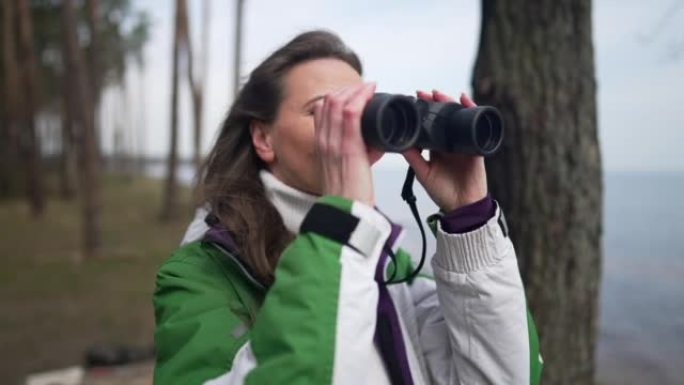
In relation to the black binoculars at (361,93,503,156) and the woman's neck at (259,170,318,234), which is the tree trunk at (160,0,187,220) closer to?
the woman's neck at (259,170,318,234)

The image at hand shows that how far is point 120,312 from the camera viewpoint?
22.9ft

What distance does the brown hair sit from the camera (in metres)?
1.34

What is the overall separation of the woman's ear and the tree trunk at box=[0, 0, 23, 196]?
1601 centimetres

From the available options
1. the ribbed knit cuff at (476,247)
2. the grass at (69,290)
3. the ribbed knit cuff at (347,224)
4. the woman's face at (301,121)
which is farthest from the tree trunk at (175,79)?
the ribbed knit cuff at (347,224)

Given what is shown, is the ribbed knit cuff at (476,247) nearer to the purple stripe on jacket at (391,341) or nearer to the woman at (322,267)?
the woman at (322,267)

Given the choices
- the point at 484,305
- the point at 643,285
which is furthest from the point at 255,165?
the point at 643,285

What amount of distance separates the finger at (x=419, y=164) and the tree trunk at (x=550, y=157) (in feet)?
3.57

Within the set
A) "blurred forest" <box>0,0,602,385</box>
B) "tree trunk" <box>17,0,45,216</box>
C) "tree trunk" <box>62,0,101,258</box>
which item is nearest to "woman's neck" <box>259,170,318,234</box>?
"blurred forest" <box>0,0,602,385</box>

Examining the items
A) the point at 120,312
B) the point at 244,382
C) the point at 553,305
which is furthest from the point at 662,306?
the point at 244,382

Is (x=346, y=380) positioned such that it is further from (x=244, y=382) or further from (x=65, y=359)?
(x=65, y=359)

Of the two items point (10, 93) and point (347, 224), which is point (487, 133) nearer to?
point (347, 224)

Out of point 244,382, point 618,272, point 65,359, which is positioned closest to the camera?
point 244,382

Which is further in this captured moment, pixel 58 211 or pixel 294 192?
pixel 58 211

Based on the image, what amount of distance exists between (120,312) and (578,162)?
19.4 feet
